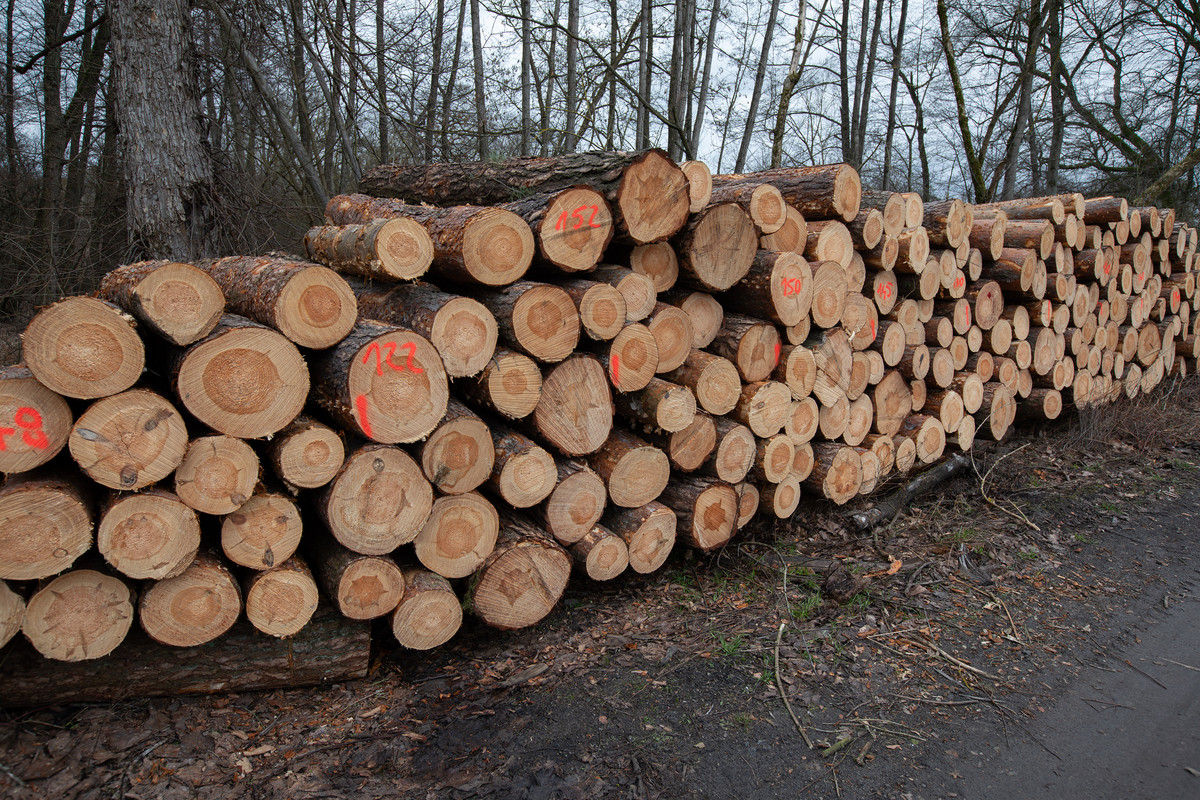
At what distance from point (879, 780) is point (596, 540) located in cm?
160

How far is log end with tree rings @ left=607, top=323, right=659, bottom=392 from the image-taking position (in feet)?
11.1

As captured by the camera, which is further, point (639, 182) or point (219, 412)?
point (639, 182)

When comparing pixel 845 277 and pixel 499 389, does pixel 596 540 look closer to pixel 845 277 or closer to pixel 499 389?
pixel 499 389

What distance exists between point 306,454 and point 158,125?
14.5 feet

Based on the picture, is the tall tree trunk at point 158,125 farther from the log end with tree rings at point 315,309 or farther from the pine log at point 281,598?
the pine log at point 281,598

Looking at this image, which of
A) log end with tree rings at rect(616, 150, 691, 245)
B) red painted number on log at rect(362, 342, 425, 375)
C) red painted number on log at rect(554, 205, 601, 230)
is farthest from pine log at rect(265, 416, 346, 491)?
log end with tree rings at rect(616, 150, 691, 245)

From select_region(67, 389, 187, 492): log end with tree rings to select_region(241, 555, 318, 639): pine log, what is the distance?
591 millimetres

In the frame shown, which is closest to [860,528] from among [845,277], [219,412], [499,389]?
[845,277]

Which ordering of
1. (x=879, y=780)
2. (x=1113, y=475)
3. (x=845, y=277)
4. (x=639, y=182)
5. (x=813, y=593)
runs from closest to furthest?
(x=879, y=780), (x=639, y=182), (x=813, y=593), (x=845, y=277), (x=1113, y=475)

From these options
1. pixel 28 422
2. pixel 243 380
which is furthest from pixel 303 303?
pixel 28 422

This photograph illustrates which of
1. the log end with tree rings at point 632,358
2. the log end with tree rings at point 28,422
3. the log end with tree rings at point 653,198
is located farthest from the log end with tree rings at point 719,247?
the log end with tree rings at point 28,422

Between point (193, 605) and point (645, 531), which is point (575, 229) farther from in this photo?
point (193, 605)

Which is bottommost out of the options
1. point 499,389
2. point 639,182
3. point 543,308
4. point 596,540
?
point 596,540

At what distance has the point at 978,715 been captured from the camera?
2.77 m
